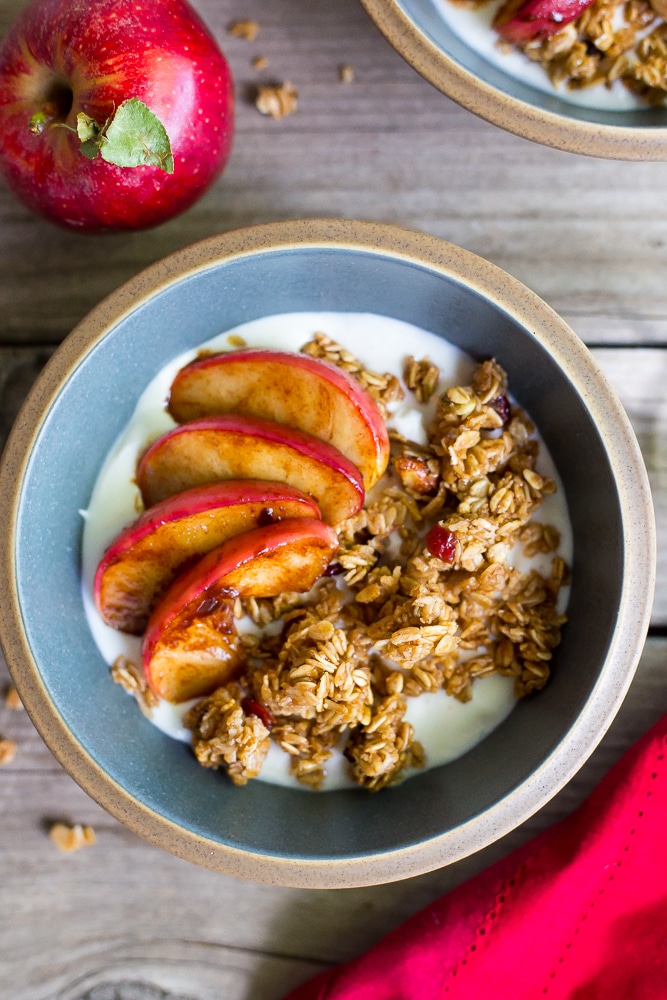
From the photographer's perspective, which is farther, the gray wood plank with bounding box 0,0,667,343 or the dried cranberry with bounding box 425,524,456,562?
the gray wood plank with bounding box 0,0,667,343

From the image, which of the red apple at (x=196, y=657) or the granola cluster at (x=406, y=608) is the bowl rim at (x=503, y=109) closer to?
the granola cluster at (x=406, y=608)

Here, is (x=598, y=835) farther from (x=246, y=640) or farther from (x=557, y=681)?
(x=246, y=640)

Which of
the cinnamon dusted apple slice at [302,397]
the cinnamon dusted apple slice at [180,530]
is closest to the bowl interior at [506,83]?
the cinnamon dusted apple slice at [302,397]

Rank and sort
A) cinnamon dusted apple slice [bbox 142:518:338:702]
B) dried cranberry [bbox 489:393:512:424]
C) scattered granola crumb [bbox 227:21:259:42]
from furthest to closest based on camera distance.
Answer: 1. scattered granola crumb [bbox 227:21:259:42]
2. dried cranberry [bbox 489:393:512:424]
3. cinnamon dusted apple slice [bbox 142:518:338:702]

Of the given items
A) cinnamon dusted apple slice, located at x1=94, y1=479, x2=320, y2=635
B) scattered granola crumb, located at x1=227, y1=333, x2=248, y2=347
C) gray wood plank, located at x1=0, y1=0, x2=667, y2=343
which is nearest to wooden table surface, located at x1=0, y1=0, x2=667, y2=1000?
gray wood plank, located at x1=0, y1=0, x2=667, y2=343

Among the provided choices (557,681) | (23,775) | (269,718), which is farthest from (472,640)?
(23,775)

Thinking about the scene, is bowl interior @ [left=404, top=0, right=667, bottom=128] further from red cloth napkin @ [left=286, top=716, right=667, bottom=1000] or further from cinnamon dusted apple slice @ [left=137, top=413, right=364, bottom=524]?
red cloth napkin @ [left=286, top=716, right=667, bottom=1000]

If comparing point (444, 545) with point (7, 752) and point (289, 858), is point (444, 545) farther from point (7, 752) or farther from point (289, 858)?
point (7, 752)

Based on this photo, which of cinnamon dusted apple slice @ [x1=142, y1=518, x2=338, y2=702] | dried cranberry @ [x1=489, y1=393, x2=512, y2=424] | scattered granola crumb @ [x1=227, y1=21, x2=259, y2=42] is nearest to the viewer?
cinnamon dusted apple slice @ [x1=142, y1=518, x2=338, y2=702]
